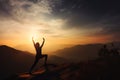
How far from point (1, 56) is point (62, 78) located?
9069 cm

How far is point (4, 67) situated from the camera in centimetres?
9038

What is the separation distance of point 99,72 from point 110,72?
67cm

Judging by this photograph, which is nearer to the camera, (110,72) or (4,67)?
(110,72)

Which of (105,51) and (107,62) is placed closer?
(107,62)

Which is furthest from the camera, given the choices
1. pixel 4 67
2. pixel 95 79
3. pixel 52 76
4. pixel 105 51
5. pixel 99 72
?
pixel 4 67

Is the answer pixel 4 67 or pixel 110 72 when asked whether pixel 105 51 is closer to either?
pixel 110 72

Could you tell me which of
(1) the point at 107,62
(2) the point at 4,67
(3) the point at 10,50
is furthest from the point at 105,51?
(3) the point at 10,50

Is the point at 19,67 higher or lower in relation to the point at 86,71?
lower

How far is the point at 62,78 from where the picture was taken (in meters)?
12.1

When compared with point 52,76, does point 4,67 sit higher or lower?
lower

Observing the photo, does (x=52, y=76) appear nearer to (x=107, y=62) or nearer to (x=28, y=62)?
(x=107, y=62)

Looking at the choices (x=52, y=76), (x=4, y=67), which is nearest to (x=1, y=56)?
(x=4, y=67)

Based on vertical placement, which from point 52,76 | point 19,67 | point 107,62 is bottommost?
point 19,67

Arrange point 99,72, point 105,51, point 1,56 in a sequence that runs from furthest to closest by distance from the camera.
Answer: point 1,56, point 105,51, point 99,72
